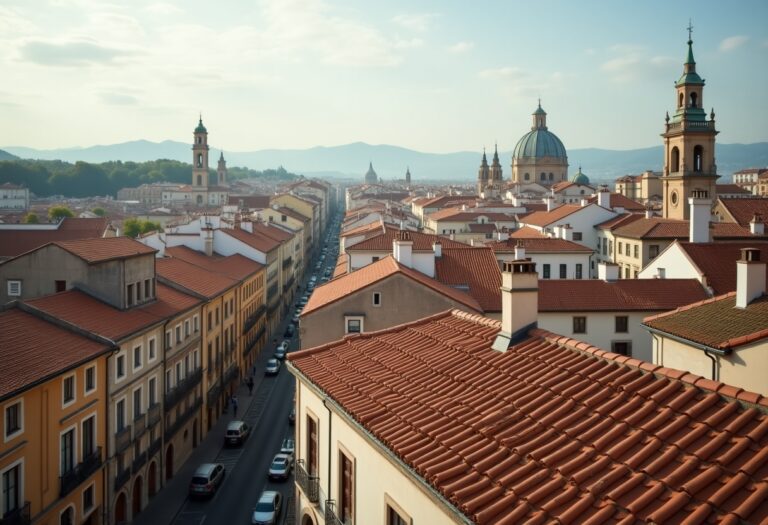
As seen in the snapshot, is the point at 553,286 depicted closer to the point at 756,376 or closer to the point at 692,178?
the point at 756,376

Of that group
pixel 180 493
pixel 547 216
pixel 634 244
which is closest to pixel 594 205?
pixel 547 216

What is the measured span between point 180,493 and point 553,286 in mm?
20310

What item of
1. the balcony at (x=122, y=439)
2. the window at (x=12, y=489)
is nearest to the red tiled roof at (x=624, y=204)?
the balcony at (x=122, y=439)

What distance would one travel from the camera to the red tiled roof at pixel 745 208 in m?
60.3

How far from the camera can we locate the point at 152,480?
108 ft

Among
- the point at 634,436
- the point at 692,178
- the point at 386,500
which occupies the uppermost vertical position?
the point at 692,178

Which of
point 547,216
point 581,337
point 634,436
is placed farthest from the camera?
point 547,216

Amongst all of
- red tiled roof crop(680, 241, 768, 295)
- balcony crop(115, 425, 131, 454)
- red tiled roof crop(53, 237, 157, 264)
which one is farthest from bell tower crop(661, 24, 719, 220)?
balcony crop(115, 425, 131, 454)

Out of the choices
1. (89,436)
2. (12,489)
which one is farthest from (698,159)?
(12,489)

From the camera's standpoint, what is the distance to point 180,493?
1303 inches

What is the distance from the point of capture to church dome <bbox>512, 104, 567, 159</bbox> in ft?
581

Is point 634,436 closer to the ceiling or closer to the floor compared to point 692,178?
closer to the floor

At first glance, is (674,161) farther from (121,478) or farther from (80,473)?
(80,473)

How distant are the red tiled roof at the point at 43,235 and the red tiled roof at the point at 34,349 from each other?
38.7 meters
